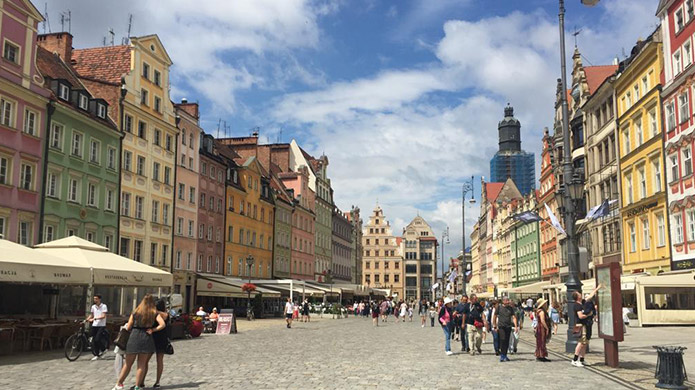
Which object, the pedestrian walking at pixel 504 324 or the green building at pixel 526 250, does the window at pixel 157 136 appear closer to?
the pedestrian walking at pixel 504 324

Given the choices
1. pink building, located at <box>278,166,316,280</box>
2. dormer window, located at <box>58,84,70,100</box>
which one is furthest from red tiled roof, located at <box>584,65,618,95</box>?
dormer window, located at <box>58,84,70,100</box>

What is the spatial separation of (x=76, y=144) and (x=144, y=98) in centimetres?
775

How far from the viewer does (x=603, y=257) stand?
47219 mm

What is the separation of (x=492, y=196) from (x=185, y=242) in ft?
274

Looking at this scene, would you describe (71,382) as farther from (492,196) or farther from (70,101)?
(492,196)

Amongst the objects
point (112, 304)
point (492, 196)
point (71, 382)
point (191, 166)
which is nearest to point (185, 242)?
point (191, 166)

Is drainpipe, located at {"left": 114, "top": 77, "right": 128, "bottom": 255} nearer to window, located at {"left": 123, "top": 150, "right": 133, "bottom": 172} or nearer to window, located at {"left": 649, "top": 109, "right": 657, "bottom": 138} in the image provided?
window, located at {"left": 123, "top": 150, "right": 133, "bottom": 172}

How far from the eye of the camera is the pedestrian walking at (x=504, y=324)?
1730 centimetres

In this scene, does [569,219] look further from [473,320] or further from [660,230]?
[660,230]

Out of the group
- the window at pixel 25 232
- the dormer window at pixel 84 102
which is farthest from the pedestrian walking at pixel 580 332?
the dormer window at pixel 84 102

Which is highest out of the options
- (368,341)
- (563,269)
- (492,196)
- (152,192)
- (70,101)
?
(492,196)

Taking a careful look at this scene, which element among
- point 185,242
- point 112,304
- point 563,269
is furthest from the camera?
point 563,269

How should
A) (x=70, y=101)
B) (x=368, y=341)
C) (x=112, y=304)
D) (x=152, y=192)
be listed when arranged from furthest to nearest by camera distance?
(x=152, y=192) → (x=112, y=304) → (x=70, y=101) → (x=368, y=341)

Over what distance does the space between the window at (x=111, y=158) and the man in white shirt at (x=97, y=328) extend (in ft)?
67.2
